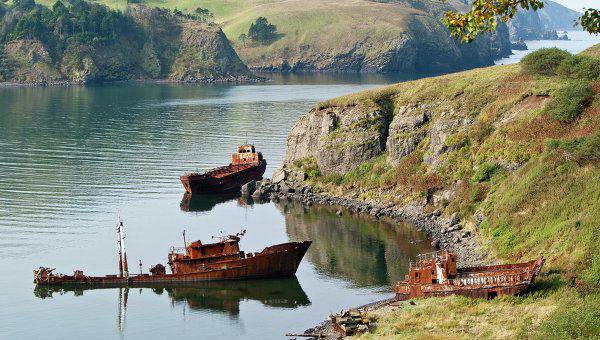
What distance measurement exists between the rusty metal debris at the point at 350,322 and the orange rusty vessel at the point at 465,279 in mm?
6018

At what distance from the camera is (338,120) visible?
4823 inches

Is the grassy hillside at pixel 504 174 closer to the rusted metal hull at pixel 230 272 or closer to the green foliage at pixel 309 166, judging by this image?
the green foliage at pixel 309 166

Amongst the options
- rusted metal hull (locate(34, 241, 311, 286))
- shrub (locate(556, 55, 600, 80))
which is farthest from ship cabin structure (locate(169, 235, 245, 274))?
shrub (locate(556, 55, 600, 80))

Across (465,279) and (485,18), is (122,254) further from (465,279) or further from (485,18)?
(485,18)

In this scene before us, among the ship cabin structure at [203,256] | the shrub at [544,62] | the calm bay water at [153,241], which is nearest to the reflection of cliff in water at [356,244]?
the calm bay water at [153,241]

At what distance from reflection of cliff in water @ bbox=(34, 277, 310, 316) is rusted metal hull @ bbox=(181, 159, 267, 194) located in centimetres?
4145

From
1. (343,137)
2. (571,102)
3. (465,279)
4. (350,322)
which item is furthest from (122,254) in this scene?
(571,102)

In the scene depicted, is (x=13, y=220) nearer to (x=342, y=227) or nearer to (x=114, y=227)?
(x=114, y=227)

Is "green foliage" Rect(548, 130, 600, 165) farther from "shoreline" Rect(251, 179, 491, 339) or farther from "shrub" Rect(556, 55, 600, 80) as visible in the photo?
"shrub" Rect(556, 55, 600, 80)

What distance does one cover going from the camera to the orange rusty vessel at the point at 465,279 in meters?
67.3

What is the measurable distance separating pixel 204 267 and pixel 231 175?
45024 mm

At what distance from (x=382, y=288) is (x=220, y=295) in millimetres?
13351

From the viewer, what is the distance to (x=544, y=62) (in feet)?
363

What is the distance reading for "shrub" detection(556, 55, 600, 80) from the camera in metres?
103
